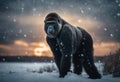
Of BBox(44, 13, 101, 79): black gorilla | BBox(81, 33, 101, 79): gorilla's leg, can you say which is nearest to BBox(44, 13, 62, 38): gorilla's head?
BBox(44, 13, 101, 79): black gorilla

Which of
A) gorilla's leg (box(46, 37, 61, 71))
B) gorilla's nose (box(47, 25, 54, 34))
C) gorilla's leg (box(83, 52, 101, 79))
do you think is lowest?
gorilla's leg (box(83, 52, 101, 79))

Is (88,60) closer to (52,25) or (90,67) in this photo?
(90,67)

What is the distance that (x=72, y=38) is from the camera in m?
8.10

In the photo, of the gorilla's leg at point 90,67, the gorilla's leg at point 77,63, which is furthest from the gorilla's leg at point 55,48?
the gorilla's leg at point 90,67

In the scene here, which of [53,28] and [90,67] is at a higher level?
[53,28]

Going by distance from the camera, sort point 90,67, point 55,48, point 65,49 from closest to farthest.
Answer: point 65,49 → point 55,48 → point 90,67

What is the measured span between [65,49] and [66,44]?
139 millimetres

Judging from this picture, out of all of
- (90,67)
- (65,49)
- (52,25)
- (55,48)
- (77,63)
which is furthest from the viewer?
(77,63)

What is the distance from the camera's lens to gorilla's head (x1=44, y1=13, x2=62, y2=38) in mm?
8008

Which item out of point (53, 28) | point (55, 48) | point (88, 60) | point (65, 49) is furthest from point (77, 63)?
point (53, 28)

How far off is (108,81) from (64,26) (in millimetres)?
1889

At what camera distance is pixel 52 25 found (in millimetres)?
8055

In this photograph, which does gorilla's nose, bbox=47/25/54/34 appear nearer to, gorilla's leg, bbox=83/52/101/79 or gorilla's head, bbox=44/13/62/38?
gorilla's head, bbox=44/13/62/38

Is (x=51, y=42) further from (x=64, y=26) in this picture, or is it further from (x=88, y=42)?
(x=88, y=42)
